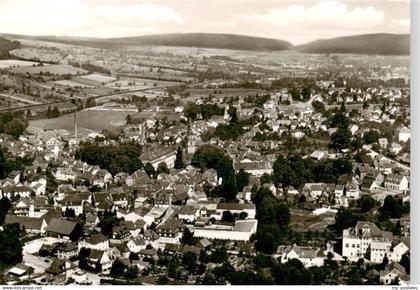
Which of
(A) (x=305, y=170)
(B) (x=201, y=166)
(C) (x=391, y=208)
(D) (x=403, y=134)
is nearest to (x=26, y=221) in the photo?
(B) (x=201, y=166)

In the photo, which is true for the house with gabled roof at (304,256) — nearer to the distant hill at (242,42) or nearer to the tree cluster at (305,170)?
the tree cluster at (305,170)

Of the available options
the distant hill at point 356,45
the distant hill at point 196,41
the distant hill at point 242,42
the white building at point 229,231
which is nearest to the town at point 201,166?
the white building at point 229,231

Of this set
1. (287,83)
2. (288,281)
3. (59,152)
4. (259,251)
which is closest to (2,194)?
(59,152)

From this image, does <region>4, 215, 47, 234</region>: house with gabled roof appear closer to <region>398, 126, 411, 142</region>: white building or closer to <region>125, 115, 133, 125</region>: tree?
<region>125, 115, 133, 125</region>: tree

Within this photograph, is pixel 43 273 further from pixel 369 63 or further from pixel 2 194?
pixel 369 63

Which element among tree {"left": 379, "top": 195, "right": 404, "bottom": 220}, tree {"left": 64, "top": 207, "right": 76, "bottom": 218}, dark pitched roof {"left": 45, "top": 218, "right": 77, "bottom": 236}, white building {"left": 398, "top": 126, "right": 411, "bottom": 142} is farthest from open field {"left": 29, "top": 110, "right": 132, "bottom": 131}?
tree {"left": 379, "top": 195, "right": 404, "bottom": 220}

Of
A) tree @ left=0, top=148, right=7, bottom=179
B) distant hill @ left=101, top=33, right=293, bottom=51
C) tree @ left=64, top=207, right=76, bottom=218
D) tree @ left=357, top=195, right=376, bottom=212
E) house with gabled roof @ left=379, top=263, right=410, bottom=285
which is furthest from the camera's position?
distant hill @ left=101, top=33, right=293, bottom=51
